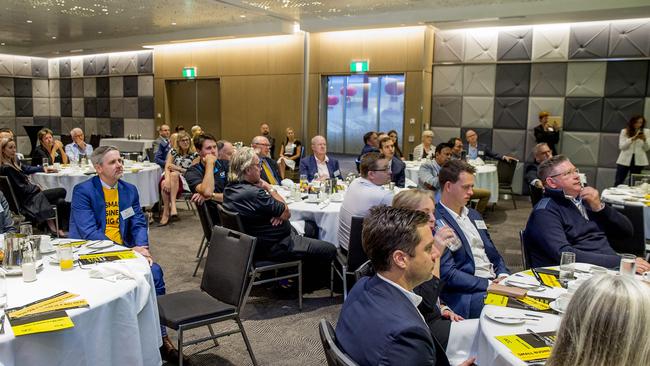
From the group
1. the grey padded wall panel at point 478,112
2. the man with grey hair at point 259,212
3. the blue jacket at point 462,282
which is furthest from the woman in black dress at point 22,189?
the grey padded wall panel at point 478,112

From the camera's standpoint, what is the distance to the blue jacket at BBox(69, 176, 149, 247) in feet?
11.4

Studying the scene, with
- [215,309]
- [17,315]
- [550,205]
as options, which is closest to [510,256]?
[550,205]

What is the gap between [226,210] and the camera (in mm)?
4090

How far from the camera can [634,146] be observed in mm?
8852

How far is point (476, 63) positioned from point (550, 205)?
7.57 m

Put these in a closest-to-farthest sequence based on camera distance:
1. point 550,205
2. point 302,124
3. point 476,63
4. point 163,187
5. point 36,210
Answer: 1. point 550,205
2. point 36,210
3. point 163,187
4. point 476,63
5. point 302,124

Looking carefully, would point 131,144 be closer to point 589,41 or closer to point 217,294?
point 589,41

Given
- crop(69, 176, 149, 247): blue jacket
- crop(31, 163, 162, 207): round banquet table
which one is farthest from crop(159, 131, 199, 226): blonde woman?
crop(69, 176, 149, 247): blue jacket

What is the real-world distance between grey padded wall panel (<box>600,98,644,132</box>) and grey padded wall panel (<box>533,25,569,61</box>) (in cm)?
119

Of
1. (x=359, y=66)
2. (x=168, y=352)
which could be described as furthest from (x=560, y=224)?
(x=359, y=66)

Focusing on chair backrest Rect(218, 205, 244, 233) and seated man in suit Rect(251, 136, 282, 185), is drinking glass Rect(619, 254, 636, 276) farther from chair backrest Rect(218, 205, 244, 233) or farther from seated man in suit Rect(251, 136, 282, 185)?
seated man in suit Rect(251, 136, 282, 185)

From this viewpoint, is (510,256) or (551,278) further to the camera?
(510,256)

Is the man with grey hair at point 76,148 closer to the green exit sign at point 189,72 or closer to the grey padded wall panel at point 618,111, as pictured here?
the green exit sign at point 189,72

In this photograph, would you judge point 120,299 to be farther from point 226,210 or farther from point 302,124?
point 302,124
